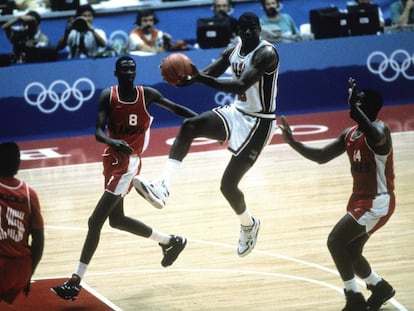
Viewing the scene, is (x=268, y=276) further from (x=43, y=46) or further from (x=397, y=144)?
(x=43, y=46)

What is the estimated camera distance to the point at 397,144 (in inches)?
524

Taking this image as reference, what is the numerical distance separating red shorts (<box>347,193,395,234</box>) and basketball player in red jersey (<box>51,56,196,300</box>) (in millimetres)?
1727

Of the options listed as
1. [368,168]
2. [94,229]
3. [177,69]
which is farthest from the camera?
[94,229]

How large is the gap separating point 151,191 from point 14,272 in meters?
1.50

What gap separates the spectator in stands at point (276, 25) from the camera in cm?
1534

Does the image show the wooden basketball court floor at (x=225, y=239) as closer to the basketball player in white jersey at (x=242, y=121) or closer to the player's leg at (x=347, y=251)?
the player's leg at (x=347, y=251)

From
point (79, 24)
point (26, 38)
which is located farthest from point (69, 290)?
point (26, 38)

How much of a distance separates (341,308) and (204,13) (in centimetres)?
1017

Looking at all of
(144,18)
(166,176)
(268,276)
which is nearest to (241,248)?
(268,276)

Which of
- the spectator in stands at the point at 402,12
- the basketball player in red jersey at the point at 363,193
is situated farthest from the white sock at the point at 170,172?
the spectator in stands at the point at 402,12

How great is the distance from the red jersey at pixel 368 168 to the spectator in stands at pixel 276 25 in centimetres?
860

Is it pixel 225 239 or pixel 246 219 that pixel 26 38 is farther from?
pixel 246 219

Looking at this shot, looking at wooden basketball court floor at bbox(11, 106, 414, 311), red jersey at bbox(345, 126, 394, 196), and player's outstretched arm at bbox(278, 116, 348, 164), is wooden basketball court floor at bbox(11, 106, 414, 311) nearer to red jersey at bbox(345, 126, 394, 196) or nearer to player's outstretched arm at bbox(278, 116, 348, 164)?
red jersey at bbox(345, 126, 394, 196)

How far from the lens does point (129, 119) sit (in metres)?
7.71
